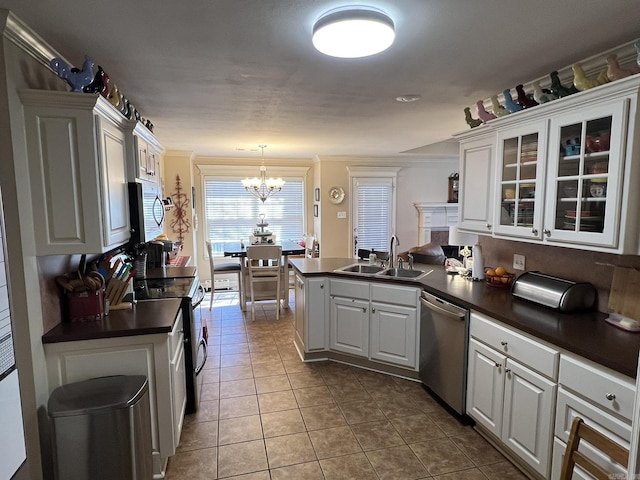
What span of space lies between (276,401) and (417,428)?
106cm

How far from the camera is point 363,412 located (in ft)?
8.98

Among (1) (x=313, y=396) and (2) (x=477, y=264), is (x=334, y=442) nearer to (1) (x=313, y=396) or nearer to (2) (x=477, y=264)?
(1) (x=313, y=396)

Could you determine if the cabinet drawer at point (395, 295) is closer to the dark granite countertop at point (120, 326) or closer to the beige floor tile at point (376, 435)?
the beige floor tile at point (376, 435)

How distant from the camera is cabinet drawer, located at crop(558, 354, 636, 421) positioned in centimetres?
153

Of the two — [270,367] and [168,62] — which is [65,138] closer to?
[168,62]

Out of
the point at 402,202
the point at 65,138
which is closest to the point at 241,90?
the point at 65,138

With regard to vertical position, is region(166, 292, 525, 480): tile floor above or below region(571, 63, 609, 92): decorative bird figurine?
below

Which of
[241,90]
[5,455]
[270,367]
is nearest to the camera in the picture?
[5,455]

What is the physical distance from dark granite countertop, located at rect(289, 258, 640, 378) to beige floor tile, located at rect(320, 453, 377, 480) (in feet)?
3.78

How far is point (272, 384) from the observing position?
316cm

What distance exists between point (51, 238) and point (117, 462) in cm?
111

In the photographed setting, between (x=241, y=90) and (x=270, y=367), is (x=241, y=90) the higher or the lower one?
the higher one

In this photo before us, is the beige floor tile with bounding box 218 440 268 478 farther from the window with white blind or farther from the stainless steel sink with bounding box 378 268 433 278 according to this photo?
the window with white blind

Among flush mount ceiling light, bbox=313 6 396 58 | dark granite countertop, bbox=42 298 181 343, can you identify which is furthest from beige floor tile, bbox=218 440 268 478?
flush mount ceiling light, bbox=313 6 396 58
